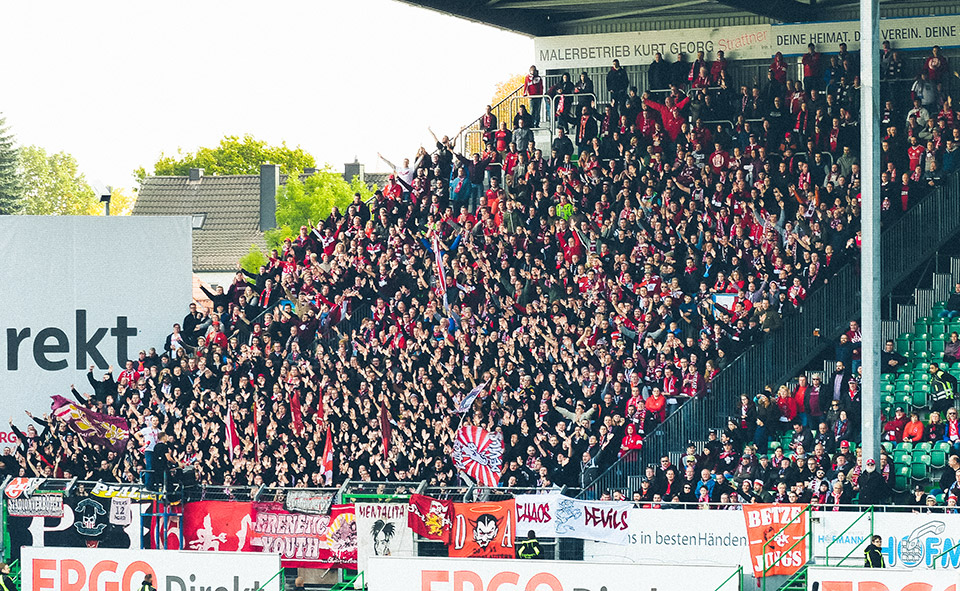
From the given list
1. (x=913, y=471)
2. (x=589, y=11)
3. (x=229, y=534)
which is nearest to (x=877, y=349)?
(x=913, y=471)

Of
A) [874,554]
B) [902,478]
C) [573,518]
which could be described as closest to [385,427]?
[573,518]

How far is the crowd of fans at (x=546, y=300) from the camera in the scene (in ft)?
81.3

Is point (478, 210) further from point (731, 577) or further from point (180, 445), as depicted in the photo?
point (731, 577)

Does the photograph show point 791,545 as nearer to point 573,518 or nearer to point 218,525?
point 573,518

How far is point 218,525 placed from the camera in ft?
81.2

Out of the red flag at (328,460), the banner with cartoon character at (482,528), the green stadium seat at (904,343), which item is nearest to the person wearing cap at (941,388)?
the green stadium seat at (904,343)

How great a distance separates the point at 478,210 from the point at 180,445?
7008 millimetres

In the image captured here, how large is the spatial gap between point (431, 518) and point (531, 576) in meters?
7.57

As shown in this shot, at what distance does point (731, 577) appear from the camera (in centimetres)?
1552

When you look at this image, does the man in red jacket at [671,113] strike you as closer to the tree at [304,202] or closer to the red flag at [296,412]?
the red flag at [296,412]

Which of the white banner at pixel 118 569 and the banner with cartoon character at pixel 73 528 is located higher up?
the white banner at pixel 118 569

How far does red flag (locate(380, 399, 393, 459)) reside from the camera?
2595 cm

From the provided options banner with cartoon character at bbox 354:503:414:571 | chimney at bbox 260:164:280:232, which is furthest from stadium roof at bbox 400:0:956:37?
chimney at bbox 260:164:280:232

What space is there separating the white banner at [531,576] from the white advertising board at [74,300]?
16.6 metres
